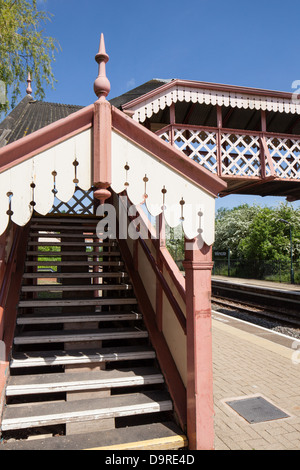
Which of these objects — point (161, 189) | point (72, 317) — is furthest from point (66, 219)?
point (161, 189)

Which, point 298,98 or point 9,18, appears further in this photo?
point 298,98

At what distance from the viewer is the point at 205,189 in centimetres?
313

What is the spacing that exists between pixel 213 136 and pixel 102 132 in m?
7.55

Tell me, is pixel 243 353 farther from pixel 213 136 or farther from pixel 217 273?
pixel 217 273

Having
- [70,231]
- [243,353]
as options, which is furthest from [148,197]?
[243,353]

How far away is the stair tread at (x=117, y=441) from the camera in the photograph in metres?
2.83

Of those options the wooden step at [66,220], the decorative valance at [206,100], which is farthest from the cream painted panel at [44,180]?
the decorative valance at [206,100]

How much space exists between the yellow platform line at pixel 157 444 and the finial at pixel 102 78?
318 cm

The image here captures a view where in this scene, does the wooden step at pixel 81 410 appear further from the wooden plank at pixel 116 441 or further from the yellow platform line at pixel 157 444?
the yellow platform line at pixel 157 444

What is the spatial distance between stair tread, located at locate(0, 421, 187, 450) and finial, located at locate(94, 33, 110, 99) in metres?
3.18

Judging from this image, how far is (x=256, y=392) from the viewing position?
4.75 m

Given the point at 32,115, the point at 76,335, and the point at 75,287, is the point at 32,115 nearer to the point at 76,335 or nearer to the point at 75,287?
the point at 75,287

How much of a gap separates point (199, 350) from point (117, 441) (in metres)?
1.11

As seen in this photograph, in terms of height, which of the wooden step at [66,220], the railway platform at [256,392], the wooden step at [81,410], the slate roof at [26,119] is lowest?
the railway platform at [256,392]
